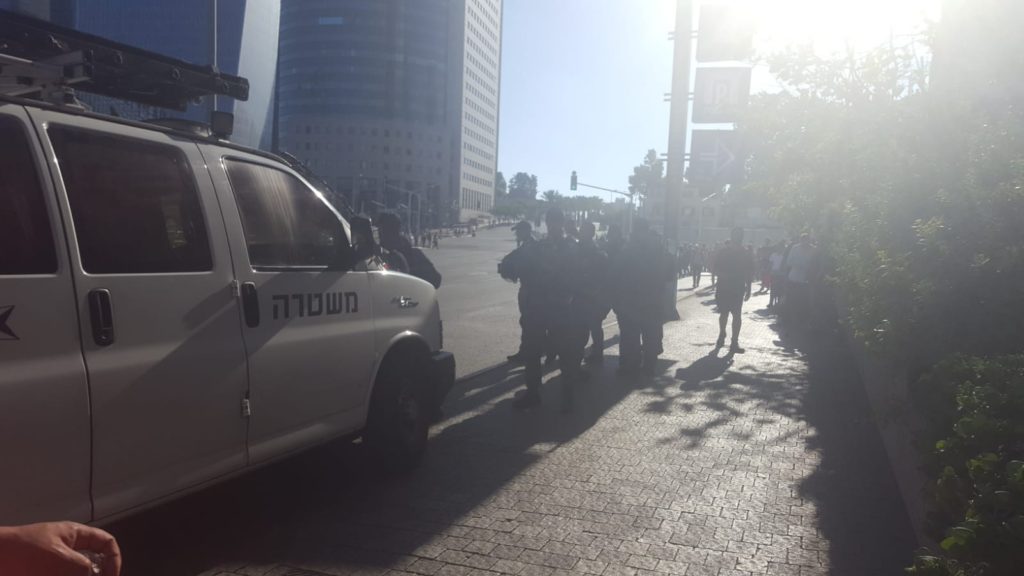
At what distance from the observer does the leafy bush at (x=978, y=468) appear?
7.98 ft

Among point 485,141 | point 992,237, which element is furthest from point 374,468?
point 485,141

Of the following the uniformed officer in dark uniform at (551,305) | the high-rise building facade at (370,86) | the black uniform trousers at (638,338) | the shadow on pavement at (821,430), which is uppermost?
the high-rise building facade at (370,86)

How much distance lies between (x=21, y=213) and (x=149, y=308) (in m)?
0.65

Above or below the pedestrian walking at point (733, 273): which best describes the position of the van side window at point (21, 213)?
above

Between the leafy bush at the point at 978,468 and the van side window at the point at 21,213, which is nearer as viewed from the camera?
the leafy bush at the point at 978,468

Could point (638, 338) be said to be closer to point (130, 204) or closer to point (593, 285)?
point (593, 285)

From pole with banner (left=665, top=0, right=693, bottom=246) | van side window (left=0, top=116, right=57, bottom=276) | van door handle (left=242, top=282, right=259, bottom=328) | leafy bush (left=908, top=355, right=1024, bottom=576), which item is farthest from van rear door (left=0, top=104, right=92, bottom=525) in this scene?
pole with banner (left=665, top=0, right=693, bottom=246)

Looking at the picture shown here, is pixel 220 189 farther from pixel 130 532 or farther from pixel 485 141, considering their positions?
pixel 485 141

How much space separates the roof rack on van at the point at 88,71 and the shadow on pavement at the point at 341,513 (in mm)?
2109

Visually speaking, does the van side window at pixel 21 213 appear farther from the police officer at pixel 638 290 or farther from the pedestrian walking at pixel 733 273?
the pedestrian walking at pixel 733 273

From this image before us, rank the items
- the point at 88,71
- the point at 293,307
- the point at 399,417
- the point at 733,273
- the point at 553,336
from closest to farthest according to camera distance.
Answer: the point at 88,71 → the point at 293,307 → the point at 399,417 → the point at 553,336 → the point at 733,273

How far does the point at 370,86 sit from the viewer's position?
134000 mm

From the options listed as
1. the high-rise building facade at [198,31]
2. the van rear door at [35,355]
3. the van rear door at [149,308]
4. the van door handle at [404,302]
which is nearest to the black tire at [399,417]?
the van door handle at [404,302]

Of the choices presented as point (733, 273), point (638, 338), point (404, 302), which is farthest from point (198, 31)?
point (404, 302)
